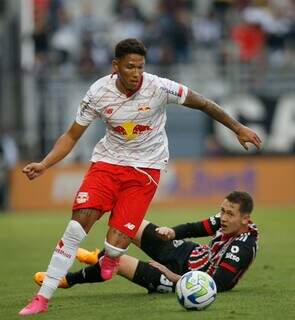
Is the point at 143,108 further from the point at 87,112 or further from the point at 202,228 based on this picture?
the point at 202,228

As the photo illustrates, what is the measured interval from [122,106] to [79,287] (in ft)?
7.60

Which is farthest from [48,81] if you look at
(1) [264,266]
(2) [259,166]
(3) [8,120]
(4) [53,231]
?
(1) [264,266]

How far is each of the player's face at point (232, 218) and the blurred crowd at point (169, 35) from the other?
16.4 meters

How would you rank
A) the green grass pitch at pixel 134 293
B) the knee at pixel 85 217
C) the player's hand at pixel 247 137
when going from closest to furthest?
the green grass pitch at pixel 134 293 → the knee at pixel 85 217 → the player's hand at pixel 247 137

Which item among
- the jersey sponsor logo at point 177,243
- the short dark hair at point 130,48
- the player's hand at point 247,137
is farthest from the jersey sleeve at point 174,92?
the jersey sponsor logo at point 177,243

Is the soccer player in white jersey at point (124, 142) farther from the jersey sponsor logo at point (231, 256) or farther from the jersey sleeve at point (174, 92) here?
the jersey sponsor logo at point (231, 256)

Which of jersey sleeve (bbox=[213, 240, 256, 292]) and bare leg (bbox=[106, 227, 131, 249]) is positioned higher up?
bare leg (bbox=[106, 227, 131, 249])

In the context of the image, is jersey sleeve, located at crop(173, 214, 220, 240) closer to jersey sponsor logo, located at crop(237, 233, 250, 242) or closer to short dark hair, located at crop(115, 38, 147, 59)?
jersey sponsor logo, located at crop(237, 233, 250, 242)

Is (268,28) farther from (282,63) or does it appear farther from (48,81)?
(48,81)

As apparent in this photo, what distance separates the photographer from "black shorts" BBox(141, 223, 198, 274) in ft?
33.4

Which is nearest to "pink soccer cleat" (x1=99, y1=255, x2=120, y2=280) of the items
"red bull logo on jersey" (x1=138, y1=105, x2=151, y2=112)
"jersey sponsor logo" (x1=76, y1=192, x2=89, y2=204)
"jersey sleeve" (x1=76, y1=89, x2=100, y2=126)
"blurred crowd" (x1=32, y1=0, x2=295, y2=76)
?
"jersey sponsor logo" (x1=76, y1=192, x2=89, y2=204)

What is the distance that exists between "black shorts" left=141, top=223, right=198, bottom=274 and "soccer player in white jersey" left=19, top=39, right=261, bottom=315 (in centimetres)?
60

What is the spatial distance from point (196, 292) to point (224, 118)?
66.0 inches

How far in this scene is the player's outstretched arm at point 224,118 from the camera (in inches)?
373
